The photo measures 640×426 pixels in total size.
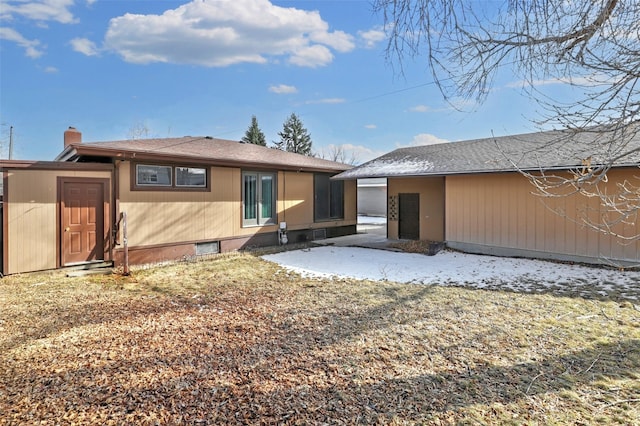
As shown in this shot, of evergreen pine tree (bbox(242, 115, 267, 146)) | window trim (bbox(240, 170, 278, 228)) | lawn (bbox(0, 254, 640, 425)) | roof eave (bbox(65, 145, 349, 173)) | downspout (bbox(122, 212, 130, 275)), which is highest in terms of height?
evergreen pine tree (bbox(242, 115, 267, 146))

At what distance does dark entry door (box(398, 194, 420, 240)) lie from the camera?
37.3 feet

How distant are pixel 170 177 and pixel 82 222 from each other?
2.08 meters

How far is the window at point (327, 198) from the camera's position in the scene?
12070 mm

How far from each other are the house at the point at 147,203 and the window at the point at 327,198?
42cm

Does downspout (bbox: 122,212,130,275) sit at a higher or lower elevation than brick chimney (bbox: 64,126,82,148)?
lower

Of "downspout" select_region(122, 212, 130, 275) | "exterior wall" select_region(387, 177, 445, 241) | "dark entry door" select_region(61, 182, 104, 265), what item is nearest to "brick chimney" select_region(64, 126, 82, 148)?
"dark entry door" select_region(61, 182, 104, 265)

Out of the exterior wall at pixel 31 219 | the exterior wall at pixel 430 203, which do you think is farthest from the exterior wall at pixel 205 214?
the exterior wall at pixel 430 203

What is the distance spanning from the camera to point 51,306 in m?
4.82

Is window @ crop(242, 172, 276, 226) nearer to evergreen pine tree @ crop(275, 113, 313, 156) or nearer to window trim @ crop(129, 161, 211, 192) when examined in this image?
window trim @ crop(129, 161, 211, 192)

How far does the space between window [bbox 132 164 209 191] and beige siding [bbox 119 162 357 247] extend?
0.53 feet

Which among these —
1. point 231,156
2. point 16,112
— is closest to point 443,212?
point 231,156

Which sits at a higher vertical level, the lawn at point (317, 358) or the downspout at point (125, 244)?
the downspout at point (125, 244)

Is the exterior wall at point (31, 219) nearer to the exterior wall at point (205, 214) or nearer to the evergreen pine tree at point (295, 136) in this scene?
the exterior wall at point (205, 214)

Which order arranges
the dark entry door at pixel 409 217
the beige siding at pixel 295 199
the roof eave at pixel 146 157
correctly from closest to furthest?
1. the roof eave at pixel 146 157
2. the beige siding at pixel 295 199
3. the dark entry door at pixel 409 217
